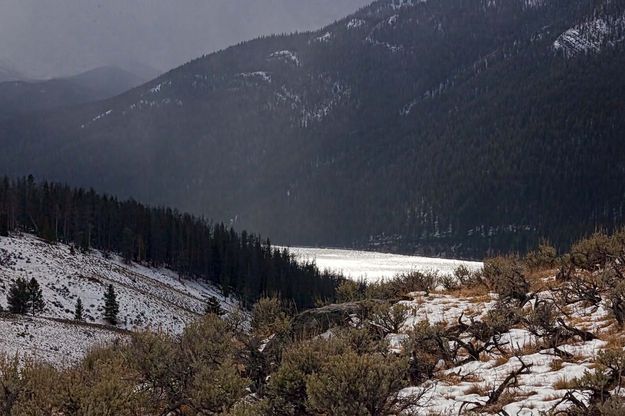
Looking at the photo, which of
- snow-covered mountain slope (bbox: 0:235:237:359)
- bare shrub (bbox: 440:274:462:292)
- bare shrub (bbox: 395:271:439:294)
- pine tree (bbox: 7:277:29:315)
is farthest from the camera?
pine tree (bbox: 7:277:29:315)

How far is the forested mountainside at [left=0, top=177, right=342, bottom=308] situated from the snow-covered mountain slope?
54.9 ft

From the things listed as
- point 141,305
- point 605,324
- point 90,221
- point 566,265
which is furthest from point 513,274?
point 90,221

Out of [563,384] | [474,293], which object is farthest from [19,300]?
[563,384]

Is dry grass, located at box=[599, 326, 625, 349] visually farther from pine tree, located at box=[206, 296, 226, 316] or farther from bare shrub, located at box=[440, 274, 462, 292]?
pine tree, located at box=[206, 296, 226, 316]

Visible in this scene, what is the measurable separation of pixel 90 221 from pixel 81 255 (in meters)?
24.7

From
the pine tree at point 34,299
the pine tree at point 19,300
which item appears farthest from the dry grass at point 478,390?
the pine tree at point 34,299

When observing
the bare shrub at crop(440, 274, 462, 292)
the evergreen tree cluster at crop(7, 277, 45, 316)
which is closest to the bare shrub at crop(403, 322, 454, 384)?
the bare shrub at crop(440, 274, 462, 292)

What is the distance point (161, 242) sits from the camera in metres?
95.1

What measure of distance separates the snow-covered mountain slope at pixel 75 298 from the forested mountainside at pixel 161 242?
16.7m

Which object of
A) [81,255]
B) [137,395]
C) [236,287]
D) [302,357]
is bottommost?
[236,287]

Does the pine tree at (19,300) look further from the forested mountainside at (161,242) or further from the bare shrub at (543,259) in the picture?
the forested mountainside at (161,242)

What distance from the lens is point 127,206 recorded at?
10250cm

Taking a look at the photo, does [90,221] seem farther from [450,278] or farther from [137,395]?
[137,395]

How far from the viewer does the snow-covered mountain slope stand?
31.8 meters
